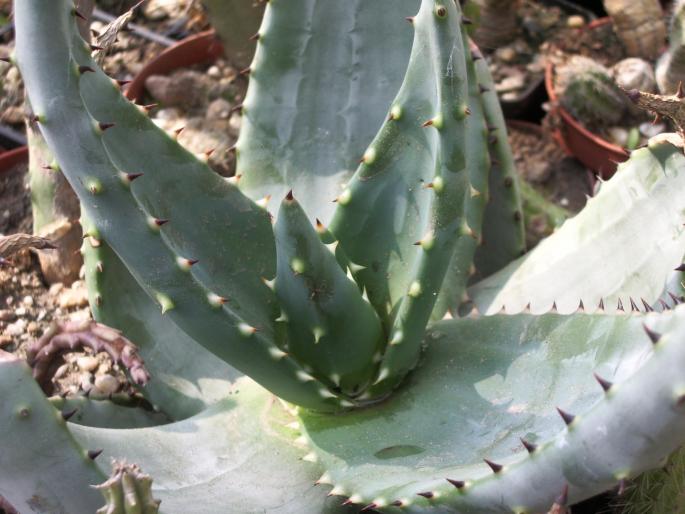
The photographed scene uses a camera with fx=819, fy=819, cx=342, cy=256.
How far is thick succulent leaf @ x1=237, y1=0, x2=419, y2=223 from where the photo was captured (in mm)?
1356

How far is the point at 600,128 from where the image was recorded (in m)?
2.31

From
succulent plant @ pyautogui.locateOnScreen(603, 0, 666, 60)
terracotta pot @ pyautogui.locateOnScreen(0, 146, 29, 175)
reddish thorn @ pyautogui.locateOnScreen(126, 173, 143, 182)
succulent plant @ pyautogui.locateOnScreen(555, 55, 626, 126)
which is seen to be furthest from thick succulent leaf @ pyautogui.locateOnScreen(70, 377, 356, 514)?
succulent plant @ pyautogui.locateOnScreen(603, 0, 666, 60)

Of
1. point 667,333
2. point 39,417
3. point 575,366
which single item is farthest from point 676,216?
point 39,417

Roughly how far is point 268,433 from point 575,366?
1.46ft

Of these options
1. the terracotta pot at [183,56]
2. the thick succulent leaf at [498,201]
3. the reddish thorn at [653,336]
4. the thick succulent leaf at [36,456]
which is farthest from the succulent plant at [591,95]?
the thick succulent leaf at [36,456]

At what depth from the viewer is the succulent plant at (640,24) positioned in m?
2.40

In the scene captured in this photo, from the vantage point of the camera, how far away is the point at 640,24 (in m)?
2.42

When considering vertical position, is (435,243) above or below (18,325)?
above

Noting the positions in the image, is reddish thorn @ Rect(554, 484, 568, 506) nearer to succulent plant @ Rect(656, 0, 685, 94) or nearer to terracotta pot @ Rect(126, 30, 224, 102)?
succulent plant @ Rect(656, 0, 685, 94)

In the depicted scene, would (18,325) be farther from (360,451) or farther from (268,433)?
(360,451)

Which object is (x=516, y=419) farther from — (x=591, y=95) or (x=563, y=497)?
(x=591, y=95)

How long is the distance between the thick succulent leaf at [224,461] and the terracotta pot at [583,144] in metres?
1.33

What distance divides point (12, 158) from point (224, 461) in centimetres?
118

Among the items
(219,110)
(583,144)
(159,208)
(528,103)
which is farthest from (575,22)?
(159,208)
